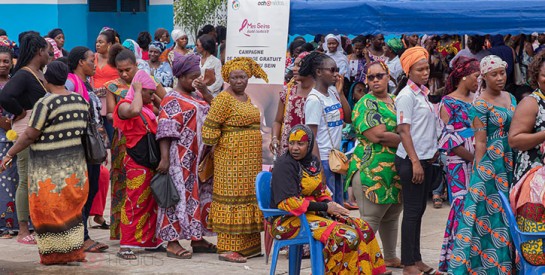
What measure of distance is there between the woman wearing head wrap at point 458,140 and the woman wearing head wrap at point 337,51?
6.05 metres

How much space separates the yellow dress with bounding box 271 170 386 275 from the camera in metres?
6.35

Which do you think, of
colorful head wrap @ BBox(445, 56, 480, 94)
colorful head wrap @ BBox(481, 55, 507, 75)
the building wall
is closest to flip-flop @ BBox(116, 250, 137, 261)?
colorful head wrap @ BBox(445, 56, 480, 94)

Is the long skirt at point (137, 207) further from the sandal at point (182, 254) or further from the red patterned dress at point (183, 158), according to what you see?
the sandal at point (182, 254)

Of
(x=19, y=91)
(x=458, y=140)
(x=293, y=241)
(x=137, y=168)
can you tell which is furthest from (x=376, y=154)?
(x=19, y=91)

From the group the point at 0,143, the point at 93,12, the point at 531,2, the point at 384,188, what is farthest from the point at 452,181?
the point at 93,12

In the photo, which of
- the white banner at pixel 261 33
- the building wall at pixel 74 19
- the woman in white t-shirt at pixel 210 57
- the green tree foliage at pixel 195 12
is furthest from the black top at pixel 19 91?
the green tree foliage at pixel 195 12

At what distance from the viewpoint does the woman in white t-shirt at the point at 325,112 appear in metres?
7.79

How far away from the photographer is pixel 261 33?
9.46 metres

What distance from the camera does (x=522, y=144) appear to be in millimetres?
5867

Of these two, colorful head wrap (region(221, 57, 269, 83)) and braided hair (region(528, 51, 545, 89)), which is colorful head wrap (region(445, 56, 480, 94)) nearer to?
braided hair (region(528, 51, 545, 89))

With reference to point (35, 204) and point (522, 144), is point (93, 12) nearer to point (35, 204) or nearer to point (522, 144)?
point (35, 204)

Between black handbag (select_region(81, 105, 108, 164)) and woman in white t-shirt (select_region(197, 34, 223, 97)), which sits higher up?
woman in white t-shirt (select_region(197, 34, 223, 97))

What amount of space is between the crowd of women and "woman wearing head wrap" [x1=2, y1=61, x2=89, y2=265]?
1 cm

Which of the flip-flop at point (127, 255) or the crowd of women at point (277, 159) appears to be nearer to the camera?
the crowd of women at point (277, 159)
